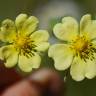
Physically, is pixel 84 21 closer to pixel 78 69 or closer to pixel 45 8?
pixel 78 69

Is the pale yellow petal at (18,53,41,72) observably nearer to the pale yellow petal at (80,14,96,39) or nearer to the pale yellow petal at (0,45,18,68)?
the pale yellow petal at (0,45,18,68)

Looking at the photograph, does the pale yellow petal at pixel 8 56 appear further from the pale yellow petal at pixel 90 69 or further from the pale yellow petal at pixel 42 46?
the pale yellow petal at pixel 90 69

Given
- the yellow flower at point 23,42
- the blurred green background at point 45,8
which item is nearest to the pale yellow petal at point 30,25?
the yellow flower at point 23,42

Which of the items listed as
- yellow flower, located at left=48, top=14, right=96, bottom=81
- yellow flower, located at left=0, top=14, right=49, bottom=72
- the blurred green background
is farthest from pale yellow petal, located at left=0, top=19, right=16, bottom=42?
the blurred green background

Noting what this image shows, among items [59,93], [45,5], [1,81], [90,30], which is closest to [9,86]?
[1,81]

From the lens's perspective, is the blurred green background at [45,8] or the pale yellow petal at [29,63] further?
the blurred green background at [45,8]

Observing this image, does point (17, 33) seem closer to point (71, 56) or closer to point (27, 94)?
point (71, 56)
